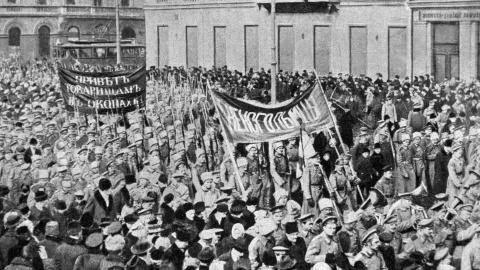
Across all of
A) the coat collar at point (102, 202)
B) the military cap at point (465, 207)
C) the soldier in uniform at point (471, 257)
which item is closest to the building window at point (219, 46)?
the coat collar at point (102, 202)

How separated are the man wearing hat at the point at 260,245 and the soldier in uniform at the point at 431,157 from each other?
6733mm

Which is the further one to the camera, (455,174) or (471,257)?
(455,174)

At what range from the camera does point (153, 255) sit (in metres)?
10.7

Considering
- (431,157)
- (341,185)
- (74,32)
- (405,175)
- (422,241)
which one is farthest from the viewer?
(74,32)

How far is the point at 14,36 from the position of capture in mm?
56156

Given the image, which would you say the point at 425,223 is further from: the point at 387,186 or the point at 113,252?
the point at 387,186

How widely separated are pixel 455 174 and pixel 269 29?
78.2 feet

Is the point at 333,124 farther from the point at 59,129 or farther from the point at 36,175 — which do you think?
the point at 59,129

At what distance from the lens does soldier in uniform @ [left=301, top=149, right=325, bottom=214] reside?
1535 centimetres

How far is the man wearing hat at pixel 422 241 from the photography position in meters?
11.1

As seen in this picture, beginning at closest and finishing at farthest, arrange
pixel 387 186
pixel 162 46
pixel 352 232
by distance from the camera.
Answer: pixel 352 232 < pixel 387 186 < pixel 162 46

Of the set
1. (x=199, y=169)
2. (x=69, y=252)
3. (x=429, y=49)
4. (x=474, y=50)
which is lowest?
(x=69, y=252)

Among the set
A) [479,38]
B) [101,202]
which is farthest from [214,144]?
[479,38]

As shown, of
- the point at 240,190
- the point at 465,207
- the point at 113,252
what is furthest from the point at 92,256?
the point at 240,190
